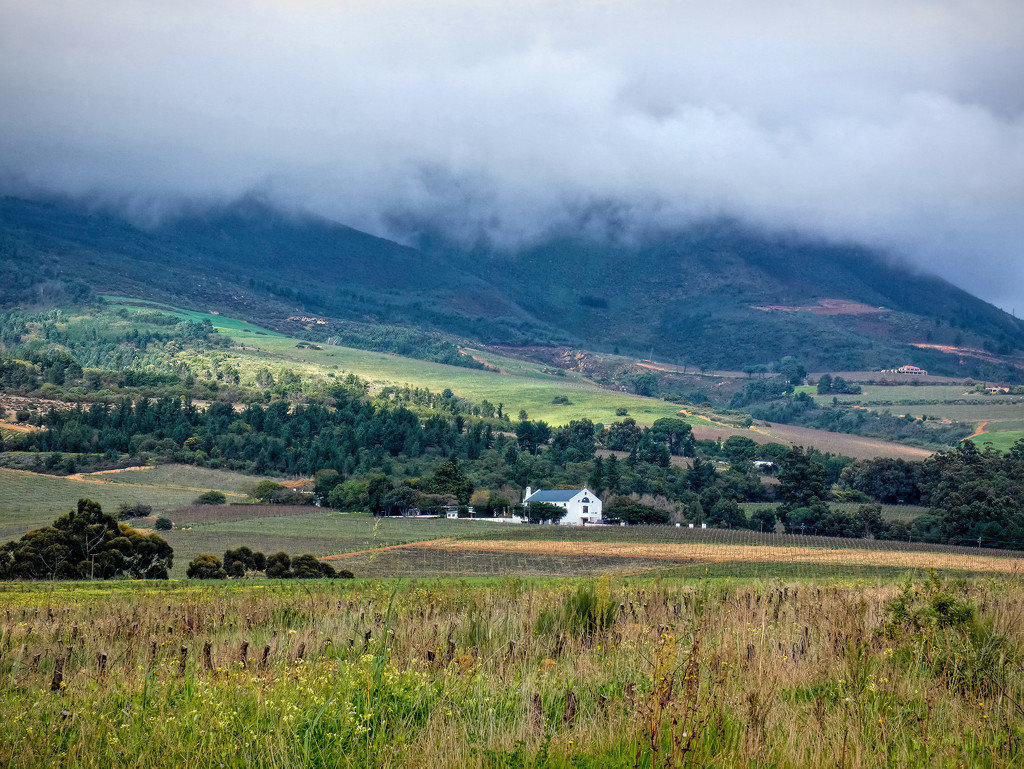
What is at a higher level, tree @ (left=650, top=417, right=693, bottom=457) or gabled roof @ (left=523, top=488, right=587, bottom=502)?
tree @ (left=650, top=417, right=693, bottom=457)

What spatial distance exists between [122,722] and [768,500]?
129829 millimetres

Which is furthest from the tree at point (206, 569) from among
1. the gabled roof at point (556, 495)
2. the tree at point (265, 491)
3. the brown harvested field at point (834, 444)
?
the brown harvested field at point (834, 444)

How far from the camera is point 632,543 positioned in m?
85.9

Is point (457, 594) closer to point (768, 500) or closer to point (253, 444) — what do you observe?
point (768, 500)

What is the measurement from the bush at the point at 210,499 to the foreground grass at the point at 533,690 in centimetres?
10472

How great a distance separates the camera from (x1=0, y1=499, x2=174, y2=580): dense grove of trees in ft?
166

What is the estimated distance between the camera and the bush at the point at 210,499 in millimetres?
113438

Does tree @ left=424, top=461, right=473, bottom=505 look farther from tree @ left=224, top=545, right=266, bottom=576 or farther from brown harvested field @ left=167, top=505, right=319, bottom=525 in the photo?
tree @ left=224, top=545, right=266, bottom=576

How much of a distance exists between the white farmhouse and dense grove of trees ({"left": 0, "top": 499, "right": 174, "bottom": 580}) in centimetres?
6472

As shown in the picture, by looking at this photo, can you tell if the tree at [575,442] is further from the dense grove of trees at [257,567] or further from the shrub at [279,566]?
the shrub at [279,566]

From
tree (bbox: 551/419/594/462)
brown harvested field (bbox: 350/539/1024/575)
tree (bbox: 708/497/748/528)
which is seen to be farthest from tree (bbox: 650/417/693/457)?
brown harvested field (bbox: 350/539/1024/575)

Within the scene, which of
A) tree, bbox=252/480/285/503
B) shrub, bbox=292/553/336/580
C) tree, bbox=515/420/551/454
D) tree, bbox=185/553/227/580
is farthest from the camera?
tree, bbox=515/420/551/454

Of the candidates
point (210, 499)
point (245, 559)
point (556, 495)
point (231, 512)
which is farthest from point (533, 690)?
point (556, 495)

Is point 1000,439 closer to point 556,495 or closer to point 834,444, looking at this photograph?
point 834,444
